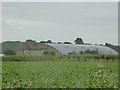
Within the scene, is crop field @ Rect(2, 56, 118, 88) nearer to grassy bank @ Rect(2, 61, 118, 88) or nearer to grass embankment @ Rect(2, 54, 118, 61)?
grassy bank @ Rect(2, 61, 118, 88)

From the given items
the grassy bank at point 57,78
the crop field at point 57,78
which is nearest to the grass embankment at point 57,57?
the crop field at point 57,78

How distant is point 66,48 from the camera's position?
27703 millimetres

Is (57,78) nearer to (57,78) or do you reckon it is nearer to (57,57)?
(57,78)

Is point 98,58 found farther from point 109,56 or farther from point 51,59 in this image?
point 51,59

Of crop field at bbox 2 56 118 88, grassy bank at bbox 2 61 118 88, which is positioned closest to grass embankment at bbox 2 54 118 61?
crop field at bbox 2 56 118 88

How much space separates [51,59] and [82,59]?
2802 millimetres

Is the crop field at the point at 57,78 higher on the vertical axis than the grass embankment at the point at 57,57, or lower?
higher

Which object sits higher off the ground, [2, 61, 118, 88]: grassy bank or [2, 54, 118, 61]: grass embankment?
[2, 61, 118, 88]: grassy bank

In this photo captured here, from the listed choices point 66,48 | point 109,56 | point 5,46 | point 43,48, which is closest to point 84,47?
point 66,48

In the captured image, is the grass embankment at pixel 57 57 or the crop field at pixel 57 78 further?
the grass embankment at pixel 57 57

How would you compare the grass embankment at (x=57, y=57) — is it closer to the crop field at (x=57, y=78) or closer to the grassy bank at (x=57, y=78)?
the crop field at (x=57, y=78)

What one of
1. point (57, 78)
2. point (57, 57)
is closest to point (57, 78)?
point (57, 78)

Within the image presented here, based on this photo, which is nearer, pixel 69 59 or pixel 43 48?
pixel 69 59

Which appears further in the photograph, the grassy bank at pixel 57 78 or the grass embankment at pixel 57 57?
the grass embankment at pixel 57 57
